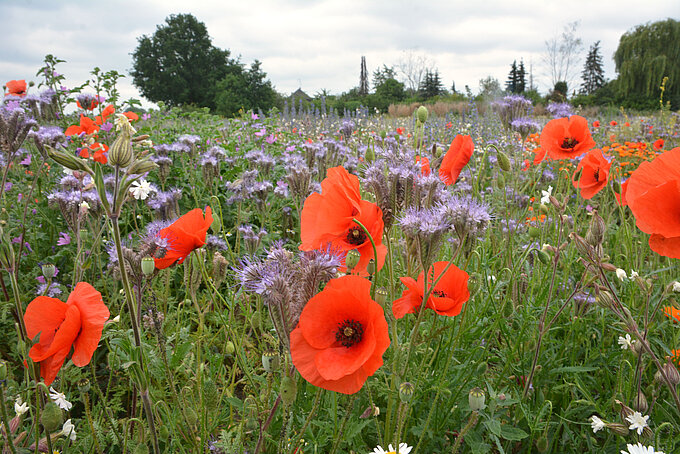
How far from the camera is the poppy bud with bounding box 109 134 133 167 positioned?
100 centimetres

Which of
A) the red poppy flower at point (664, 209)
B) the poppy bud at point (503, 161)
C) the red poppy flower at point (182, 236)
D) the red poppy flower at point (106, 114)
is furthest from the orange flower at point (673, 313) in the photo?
the red poppy flower at point (106, 114)

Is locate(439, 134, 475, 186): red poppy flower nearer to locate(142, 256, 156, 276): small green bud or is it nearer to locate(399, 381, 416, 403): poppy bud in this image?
locate(399, 381, 416, 403): poppy bud

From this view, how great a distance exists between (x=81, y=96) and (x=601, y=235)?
491 centimetres

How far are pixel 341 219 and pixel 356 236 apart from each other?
0.26 ft

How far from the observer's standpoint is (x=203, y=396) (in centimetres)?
144

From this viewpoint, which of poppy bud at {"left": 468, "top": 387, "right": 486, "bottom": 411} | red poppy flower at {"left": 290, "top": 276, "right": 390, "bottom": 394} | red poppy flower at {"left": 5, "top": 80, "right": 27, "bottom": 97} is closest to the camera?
red poppy flower at {"left": 290, "top": 276, "right": 390, "bottom": 394}

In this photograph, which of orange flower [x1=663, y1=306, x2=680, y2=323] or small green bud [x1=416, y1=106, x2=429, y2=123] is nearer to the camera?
orange flower [x1=663, y1=306, x2=680, y2=323]

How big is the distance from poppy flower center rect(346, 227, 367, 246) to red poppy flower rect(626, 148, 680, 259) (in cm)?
73

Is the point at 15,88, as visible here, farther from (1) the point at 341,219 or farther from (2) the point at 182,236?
(1) the point at 341,219

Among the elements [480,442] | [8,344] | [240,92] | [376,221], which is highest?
[240,92]

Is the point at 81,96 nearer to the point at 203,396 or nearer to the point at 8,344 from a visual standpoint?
the point at 8,344

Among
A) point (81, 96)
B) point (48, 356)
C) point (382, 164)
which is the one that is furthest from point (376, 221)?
point (81, 96)

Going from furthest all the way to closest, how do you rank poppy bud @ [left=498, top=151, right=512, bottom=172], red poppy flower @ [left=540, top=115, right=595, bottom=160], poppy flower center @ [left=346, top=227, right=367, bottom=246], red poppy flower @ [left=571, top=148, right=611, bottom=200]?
1. red poppy flower @ [left=540, top=115, right=595, bottom=160]
2. red poppy flower @ [left=571, top=148, right=611, bottom=200]
3. poppy bud @ [left=498, top=151, right=512, bottom=172]
4. poppy flower center @ [left=346, top=227, right=367, bottom=246]

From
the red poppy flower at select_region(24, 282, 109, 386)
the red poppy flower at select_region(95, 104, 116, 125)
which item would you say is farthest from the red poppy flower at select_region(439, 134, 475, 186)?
the red poppy flower at select_region(95, 104, 116, 125)
